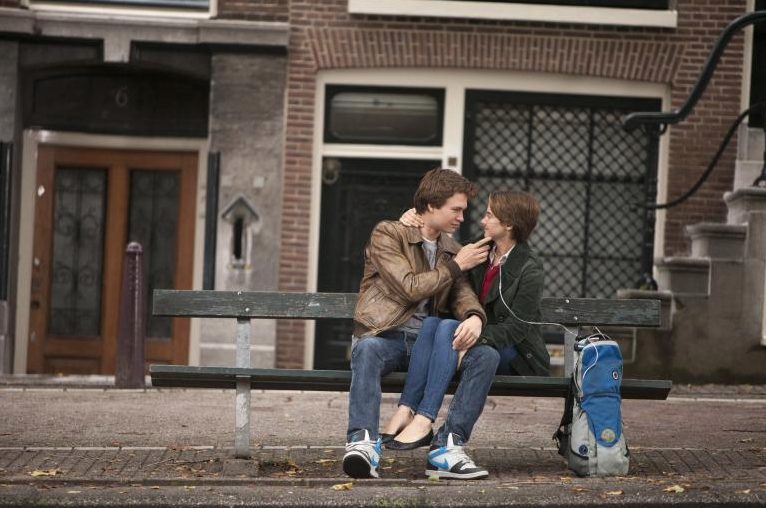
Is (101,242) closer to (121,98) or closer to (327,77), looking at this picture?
(121,98)

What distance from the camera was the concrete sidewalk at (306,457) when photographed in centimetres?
600

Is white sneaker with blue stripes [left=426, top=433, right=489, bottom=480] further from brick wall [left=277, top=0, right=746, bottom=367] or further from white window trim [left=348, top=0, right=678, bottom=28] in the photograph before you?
white window trim [left=348, top=0, right=678, bottom=28]

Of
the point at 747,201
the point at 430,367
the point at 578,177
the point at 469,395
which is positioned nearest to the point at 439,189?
the point at 430,367

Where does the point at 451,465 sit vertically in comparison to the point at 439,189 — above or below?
below

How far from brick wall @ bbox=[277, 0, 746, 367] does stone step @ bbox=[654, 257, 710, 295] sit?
46.6 inches

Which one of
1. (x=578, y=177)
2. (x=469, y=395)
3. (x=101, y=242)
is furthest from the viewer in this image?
(x=101, y=242)

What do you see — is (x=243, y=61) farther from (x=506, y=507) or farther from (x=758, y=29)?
(x=506, y=507)

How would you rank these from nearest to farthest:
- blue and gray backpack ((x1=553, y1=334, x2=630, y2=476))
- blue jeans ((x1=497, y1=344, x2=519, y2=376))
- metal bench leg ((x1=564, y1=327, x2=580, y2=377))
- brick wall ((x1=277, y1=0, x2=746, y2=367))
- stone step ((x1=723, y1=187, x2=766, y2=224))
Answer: blue and gray backpack ((x1=553, y1=334, x2=630, y2=476)), blue jeans ((x1=497, y1=344, x2=519, y2=376)), metal bench leg ((x1=564, y1=327, x2=580, y2=377)), stone step ((x1=723, y1=187, x2=766, y2=224)), brick wall ((x1=277, y1=0, x2=746, y2=367))

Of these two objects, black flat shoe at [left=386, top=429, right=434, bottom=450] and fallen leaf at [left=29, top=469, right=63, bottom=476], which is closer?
fallen leaf at [left=29, top=469, right=63, bottom=476]

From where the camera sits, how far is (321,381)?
270 inches

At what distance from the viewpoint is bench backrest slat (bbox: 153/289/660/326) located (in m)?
6.97

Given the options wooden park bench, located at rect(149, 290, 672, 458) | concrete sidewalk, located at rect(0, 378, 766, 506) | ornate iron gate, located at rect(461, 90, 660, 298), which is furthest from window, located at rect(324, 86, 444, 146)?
wooden park bench, located at rect(149, 290, 672, 458)

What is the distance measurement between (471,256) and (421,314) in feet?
1.33

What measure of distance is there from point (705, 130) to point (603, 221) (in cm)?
133
